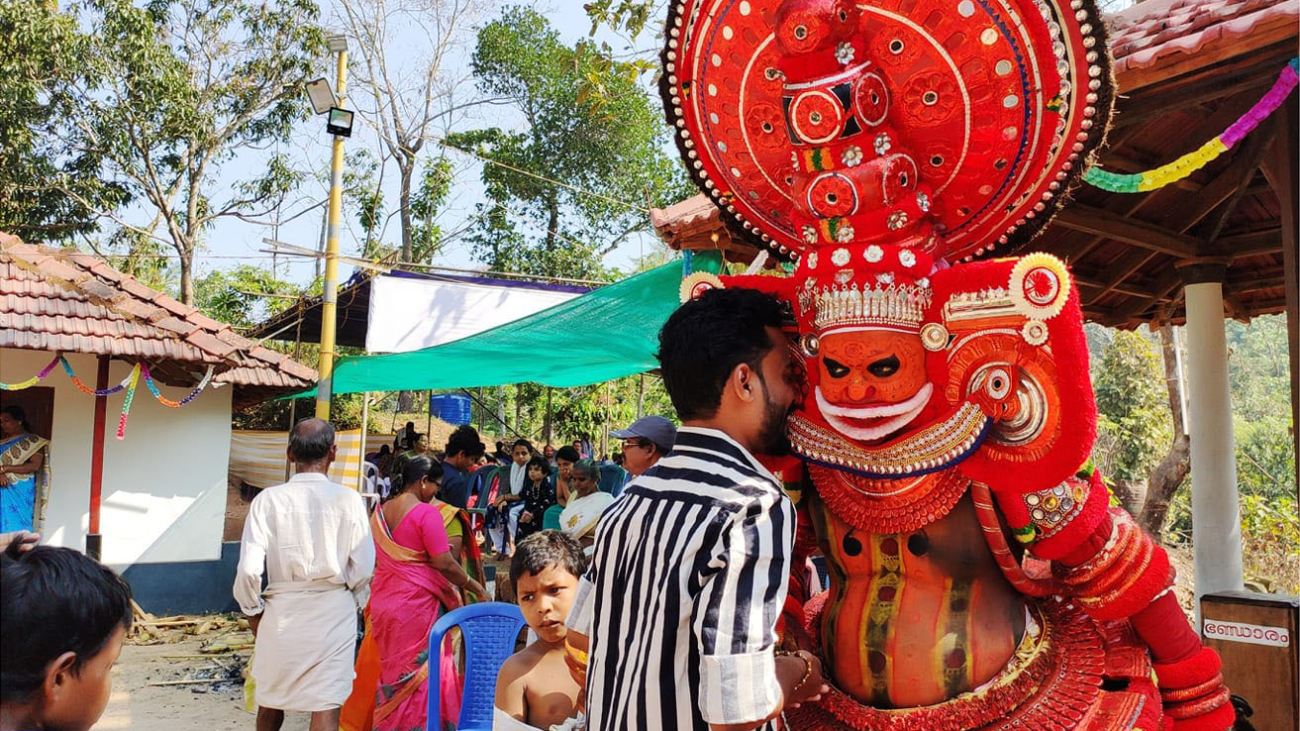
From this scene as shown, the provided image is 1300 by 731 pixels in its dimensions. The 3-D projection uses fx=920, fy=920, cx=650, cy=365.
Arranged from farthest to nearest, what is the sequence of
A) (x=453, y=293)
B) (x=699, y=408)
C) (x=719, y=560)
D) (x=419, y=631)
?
1. (x=453, y=293)
2. (x=419, y=631)
3. (x=699, y=408)
4. (x=719, y=560)

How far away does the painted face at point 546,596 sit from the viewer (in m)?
3.10

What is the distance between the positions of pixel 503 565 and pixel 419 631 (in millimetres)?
7541

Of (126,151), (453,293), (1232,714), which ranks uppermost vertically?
(126,151)

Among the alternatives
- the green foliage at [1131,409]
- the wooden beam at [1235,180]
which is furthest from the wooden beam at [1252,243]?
the green foliage at [1131,409]

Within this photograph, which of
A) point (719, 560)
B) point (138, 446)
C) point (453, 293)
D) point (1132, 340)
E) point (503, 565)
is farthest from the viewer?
point (1132, 340)

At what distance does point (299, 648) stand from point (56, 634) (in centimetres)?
314

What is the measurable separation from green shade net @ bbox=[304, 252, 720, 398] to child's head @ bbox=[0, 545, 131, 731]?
13.7ft

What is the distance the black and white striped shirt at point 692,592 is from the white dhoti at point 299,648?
285cm

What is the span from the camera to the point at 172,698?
281 inches

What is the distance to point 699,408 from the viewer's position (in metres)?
1.83

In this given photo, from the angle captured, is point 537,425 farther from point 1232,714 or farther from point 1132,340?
point 1232,714

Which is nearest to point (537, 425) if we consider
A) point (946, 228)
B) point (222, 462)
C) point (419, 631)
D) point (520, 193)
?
point (520, 193)

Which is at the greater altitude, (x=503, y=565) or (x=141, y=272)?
(x=141, y=272)

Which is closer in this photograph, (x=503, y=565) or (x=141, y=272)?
(x=503, y=565)
